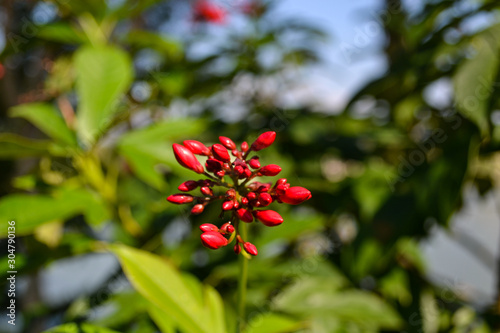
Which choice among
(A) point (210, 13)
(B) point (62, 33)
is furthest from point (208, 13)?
(B) point (62, 33)

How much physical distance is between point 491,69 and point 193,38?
1.11m

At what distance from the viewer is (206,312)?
22.3 inches

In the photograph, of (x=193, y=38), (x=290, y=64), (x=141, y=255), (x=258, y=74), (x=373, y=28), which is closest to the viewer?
(x=141, y=255)

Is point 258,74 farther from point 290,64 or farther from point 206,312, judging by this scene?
point 206,312

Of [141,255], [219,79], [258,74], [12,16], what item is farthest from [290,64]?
[141,255]

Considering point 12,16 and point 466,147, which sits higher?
point 466,147

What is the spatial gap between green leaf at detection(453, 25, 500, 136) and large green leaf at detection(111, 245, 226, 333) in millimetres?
527

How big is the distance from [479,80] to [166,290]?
0.62 m

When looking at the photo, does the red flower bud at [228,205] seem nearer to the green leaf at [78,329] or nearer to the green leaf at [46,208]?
the green leaf at [78,329]

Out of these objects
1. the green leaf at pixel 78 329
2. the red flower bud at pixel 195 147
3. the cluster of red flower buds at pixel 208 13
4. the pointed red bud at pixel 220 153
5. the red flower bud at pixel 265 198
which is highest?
the pointed red bud at pixel 220 153

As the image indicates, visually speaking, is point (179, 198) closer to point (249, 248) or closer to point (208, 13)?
point (249, 248)

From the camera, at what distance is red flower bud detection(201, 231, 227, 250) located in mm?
387

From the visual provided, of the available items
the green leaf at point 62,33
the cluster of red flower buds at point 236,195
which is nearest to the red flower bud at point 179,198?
the cluster of red flower buds at point 236,195

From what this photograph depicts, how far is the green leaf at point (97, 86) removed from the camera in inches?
32.9
